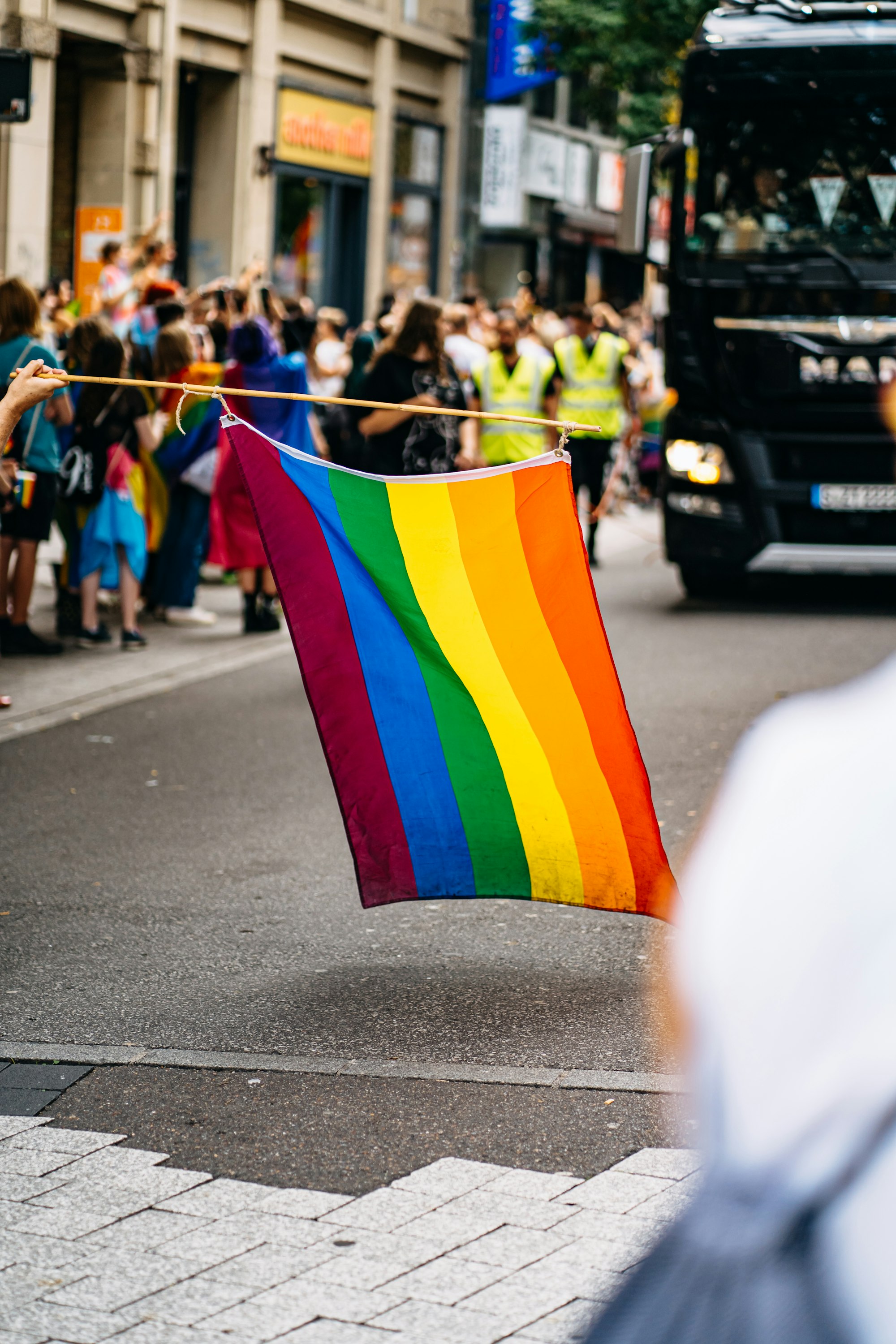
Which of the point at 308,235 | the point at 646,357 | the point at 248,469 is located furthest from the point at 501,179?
the point at 248,469

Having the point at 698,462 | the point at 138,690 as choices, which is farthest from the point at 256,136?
the point at 138,690

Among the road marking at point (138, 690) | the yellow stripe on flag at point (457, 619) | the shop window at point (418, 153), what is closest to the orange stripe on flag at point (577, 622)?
the yellow stripe on flag at point (457, 619)

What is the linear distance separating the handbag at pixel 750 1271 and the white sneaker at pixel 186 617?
10628 mm

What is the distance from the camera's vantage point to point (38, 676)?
32.1ft

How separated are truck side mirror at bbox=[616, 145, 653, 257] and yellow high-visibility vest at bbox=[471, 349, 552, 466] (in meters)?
1.73

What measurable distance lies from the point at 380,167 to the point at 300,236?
94.9 inches

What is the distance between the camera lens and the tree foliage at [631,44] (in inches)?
898

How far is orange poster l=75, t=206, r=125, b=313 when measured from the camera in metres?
18.6

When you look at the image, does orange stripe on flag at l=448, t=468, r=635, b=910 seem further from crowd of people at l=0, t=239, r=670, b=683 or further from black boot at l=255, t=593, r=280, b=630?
black boot at l=255, t=593, r=280, b=630

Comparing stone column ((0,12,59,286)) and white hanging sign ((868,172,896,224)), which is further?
stone column ((0,12,59,286))

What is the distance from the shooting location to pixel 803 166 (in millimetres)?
11453

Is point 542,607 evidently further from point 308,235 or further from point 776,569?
point 308,235

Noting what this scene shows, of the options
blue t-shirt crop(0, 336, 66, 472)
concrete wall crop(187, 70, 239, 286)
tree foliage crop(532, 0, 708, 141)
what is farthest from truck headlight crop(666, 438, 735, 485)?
tree foliage crop(532, 0, 708, 141)

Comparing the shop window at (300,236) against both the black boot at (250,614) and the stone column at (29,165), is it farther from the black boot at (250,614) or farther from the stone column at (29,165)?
the black boot at (250,614)
